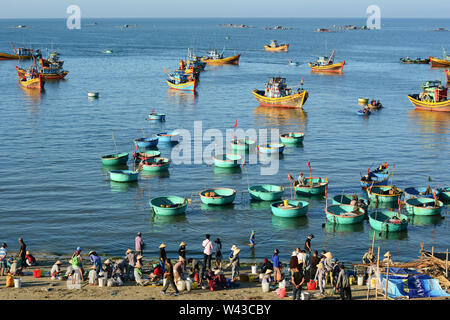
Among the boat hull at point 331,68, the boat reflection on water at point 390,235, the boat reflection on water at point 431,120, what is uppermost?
the boat hull at point 331,68

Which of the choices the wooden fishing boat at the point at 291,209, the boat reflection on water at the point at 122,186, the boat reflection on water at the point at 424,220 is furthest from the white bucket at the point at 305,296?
the boat reflection on water at the point at 122,186

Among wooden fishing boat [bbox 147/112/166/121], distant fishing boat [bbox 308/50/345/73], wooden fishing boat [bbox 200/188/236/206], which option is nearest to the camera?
wooden fishing boat [bbox 200/188/236/206]

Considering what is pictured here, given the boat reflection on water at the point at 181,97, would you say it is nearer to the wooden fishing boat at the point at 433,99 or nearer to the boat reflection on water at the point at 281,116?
the boat reflection on water at the point at 281,116

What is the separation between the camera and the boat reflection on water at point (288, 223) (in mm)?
37731

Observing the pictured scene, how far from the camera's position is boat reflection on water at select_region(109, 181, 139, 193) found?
4572 cm

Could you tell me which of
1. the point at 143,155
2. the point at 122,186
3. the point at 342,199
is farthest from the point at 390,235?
the point at 143,155

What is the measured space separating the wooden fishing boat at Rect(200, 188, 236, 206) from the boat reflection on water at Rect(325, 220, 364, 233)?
7.62 metres

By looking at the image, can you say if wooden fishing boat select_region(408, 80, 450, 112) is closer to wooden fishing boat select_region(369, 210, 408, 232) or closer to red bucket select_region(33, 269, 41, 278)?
wooden fishing boat select_region(369, 210, 408, 232)

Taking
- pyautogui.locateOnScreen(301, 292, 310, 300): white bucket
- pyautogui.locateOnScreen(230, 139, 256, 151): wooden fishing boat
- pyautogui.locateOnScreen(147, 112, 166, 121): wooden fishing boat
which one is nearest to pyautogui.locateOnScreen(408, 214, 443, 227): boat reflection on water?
pyautogui.locateOnScreen(301, 292, 310, 300): white bucket

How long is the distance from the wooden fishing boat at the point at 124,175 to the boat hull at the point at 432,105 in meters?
50.4

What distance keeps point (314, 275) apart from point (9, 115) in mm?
62877

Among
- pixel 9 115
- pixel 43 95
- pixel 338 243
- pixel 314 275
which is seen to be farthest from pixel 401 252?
pixel 43 95

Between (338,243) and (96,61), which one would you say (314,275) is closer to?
(338,243)

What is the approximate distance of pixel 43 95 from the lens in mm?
96750
